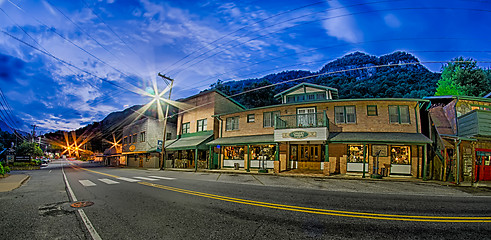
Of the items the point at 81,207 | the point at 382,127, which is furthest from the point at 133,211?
the point at 382,127

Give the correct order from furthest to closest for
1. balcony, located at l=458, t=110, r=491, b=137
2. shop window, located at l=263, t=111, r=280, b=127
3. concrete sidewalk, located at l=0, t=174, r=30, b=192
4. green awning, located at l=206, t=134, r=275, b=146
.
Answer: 1. shop window, located at l=263, t=111, r=280, b=127
2. green awning, located at l=206, t=134, r=275, b=146
3. balcony, located at l=458, t=110, r=491, b=137
4. concrete sidewalk, located at l=0, t=174, r=30, b=192

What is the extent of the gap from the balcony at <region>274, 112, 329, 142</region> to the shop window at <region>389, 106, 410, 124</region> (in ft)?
16.2

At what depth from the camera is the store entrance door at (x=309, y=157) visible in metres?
→ 18.4

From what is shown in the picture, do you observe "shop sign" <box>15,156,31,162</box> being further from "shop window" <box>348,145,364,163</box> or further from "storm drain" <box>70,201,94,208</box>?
"shop window" <box>348,145,364,163</box>

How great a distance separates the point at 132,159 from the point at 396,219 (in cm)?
4000

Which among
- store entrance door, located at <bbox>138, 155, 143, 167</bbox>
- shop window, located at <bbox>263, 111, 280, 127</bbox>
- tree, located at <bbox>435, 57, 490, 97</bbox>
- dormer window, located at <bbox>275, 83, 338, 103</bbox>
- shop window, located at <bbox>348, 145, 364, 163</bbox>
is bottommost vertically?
store entrance door, located at <bbox>138, 155, 143, 167</bbox>

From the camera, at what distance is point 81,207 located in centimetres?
621

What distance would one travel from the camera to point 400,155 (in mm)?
15914

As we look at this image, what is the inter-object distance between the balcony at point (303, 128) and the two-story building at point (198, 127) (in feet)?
27.7

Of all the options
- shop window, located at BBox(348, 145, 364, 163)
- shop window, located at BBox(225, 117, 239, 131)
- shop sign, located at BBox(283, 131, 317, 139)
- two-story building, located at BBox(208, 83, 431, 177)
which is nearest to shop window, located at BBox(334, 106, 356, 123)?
two-story building, located at BBox(208, 83, 431, 177)

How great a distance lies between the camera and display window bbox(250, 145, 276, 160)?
20.0m

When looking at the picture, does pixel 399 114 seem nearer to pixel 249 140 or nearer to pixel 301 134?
pixel 301 134

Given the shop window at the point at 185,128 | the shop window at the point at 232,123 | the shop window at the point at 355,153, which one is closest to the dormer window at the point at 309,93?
the shop window at the point at 232,123

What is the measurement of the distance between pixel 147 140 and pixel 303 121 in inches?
993
